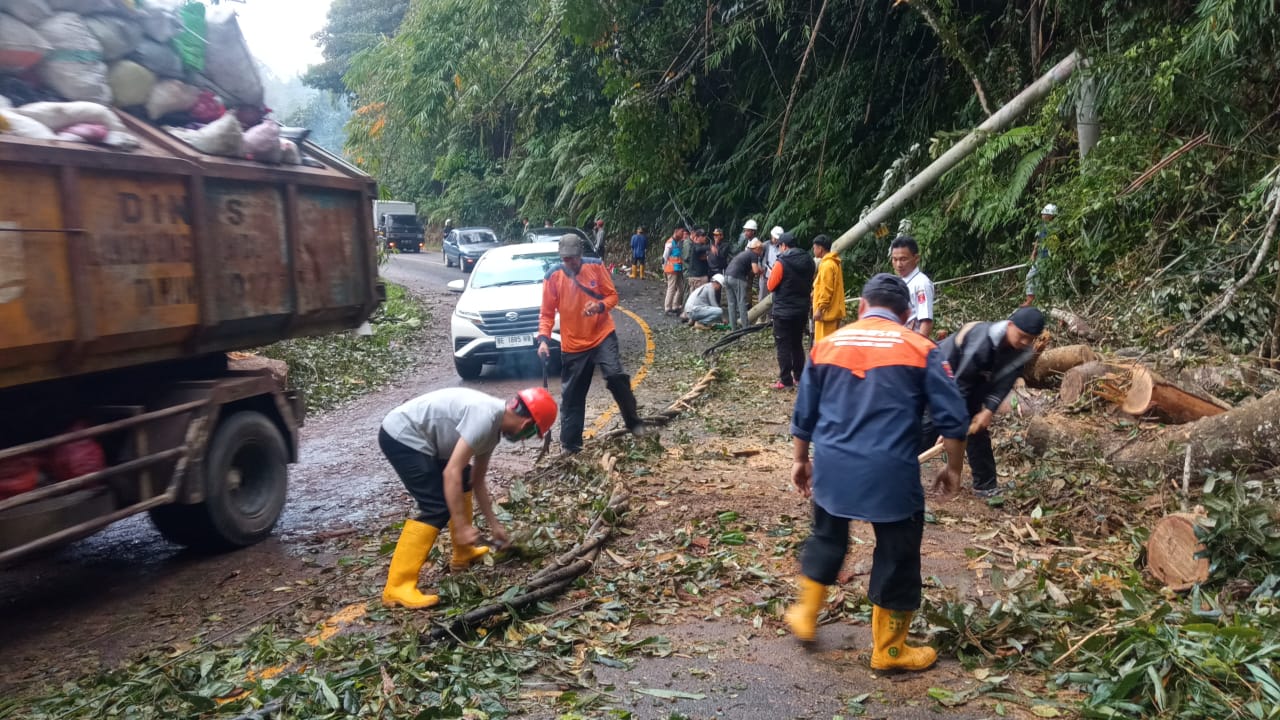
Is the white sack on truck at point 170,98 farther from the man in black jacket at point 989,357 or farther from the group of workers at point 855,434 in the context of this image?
the man in black jacket at point 989,357

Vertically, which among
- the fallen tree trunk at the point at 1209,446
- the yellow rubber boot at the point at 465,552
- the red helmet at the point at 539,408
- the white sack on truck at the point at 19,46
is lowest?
the yellow rubber boot at the point at 465,552

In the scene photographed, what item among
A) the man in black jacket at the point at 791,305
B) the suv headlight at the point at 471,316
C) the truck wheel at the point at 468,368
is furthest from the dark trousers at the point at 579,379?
the truck wheel at the point at 468,368

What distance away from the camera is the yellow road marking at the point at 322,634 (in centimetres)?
417

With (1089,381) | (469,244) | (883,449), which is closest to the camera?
(883,449)

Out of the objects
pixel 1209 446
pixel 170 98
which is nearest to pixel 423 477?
pixel 170 98

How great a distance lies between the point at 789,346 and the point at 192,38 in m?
7.19

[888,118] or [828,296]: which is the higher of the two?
[888,118]

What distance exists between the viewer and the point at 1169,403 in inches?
290

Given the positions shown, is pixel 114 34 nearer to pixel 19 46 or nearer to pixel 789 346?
pixel 19 46

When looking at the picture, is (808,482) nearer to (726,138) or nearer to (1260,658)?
(1260,658)

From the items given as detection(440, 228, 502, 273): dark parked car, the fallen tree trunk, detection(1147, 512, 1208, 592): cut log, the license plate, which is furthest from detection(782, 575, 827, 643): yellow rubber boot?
detection(440, 228, 502, 273): dark parked car

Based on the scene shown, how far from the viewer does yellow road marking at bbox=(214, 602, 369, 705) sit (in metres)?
4.17

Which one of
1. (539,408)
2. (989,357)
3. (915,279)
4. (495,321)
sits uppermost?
(915,279)

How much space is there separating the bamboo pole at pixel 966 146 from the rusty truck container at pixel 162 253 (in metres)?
9.67
